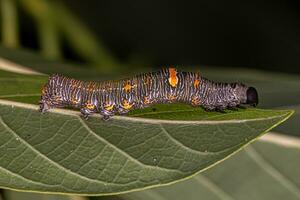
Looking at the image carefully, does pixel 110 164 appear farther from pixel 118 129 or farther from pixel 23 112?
pixel 23 112

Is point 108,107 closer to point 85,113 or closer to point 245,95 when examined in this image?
point 85,113

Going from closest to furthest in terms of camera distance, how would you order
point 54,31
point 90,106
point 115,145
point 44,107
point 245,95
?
point 115,145 → point 44,107 → point 90,106 → point 245,95 → point 54,31

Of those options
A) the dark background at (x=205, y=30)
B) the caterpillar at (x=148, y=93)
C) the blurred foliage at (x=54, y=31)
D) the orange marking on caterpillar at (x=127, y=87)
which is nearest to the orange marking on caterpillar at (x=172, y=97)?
the caterpillar at (x=148, y=93)

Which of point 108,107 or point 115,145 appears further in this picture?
point 108,107

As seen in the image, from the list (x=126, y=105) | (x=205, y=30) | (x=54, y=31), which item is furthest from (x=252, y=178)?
(x=205, y=30)

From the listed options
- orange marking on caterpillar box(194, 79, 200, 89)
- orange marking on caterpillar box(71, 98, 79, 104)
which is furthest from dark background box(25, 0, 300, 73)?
orange marking on caterpillar box(71, 98, 79, 104)

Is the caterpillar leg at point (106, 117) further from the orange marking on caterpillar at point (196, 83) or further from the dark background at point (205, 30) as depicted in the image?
the dark background at point (205, 30)

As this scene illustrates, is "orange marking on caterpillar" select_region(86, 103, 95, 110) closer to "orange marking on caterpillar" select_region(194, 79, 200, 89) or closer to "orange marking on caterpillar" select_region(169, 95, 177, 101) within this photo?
"orange marking on caterpillar" select_region(169, 95, 177, 101)

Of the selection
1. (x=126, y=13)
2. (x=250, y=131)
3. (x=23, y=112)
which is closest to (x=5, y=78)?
(x=23, y=112)
